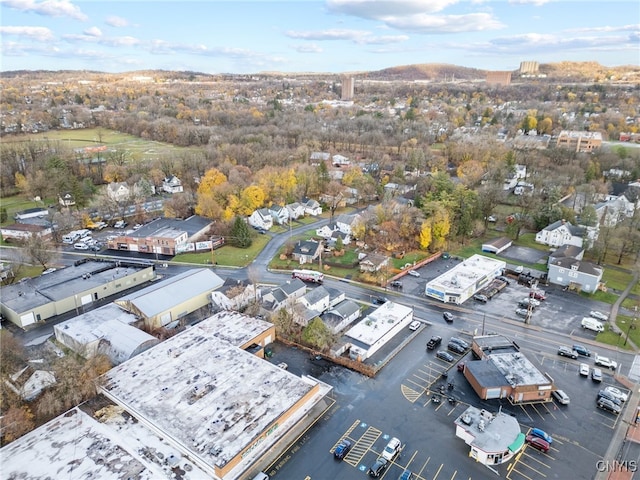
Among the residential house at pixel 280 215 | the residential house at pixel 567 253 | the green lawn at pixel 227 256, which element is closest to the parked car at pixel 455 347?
the residential house at pixel 567 253

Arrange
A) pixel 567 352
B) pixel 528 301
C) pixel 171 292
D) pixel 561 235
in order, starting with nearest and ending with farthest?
pixel 567 352
pixel 171 292
pixel 528 301
pixel 561 235

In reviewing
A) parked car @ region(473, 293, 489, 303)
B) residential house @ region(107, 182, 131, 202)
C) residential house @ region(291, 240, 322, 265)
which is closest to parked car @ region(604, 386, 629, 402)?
parked car @ region(473, 293, 489, 303)

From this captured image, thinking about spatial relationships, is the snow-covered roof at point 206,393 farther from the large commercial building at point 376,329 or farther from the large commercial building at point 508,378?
the large commercial building at point 508,378

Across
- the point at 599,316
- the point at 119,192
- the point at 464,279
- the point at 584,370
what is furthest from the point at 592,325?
the point at 119,192

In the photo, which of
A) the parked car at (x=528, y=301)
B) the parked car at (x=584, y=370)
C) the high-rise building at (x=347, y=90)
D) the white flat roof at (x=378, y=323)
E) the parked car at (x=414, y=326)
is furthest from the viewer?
the high-rise building at (x=347, y=90)

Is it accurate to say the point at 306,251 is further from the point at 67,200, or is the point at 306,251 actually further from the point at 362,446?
the point at 67,200

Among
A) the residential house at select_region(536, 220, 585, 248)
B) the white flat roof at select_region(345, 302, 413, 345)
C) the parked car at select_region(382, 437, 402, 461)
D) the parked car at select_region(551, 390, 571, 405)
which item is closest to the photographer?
the parked car at select_region(382, 437, 402, 461)

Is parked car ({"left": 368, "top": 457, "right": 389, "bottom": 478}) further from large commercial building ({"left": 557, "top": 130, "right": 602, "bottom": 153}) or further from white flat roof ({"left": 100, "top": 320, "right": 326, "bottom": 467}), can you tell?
large commercial building ({"left": 557, "top": 130, "right": 602, "bottom": 153})
